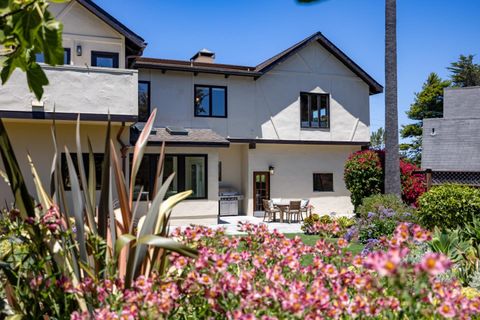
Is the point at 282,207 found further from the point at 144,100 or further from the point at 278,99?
the point at 144,100

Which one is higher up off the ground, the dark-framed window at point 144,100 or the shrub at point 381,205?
the dark-framed window at point 144,100

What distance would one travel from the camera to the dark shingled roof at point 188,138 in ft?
58.7

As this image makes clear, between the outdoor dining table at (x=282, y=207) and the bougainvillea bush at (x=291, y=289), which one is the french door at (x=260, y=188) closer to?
the outdoor dining table at (x=282, y=207)

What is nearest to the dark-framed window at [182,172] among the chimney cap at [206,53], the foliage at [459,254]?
the chimney cap at [206,53]

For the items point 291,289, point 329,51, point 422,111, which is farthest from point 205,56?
point 422,111

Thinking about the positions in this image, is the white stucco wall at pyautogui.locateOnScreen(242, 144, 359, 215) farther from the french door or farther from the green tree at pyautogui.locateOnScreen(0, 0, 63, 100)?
the green tree at pyautogui.locateOnScreen(0, 0, 63, 100)

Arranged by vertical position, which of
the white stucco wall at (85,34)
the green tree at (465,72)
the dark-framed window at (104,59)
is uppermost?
the green tree at (465,72)

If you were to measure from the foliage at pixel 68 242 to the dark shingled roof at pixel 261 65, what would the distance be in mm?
16542

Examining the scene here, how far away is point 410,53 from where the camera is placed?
22.8m

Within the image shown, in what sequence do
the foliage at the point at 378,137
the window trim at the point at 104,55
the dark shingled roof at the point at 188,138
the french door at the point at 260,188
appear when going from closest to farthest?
1. the window trim at the point at 104,55
2. the dark shingled roof at the point at 188,138
3. the french door at the point at 260,188
4. the foliage at the point at 378,137

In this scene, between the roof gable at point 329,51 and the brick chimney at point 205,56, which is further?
the brick chimney at point 205,56

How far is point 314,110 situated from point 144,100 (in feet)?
28.9

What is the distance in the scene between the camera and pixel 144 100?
19.8m

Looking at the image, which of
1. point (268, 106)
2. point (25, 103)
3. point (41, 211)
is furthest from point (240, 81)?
point (41, 211)
